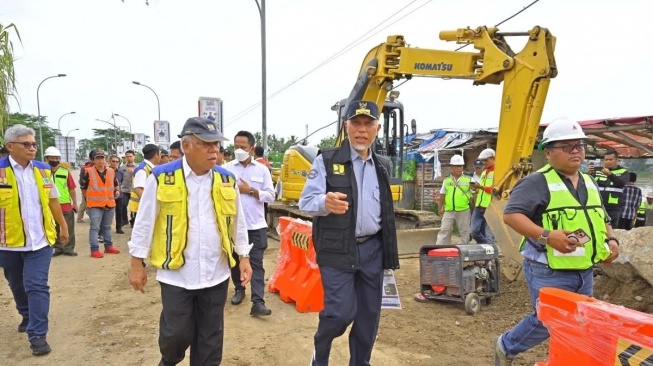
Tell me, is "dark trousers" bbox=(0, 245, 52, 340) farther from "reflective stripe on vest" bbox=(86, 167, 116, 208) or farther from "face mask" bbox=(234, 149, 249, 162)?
"reflective stripe on vest" bbox=(86, 167, 116, 208)

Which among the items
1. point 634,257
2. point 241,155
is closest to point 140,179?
point 241,155

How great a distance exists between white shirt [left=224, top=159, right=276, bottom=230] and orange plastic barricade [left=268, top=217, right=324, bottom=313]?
0.50 m

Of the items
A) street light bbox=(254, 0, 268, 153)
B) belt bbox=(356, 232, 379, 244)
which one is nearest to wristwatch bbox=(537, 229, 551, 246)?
belt bbox=(356, 232, 379, 244)

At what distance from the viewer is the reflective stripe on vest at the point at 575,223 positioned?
2.85m

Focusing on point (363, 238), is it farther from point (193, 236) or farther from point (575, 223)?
point (575, 223)

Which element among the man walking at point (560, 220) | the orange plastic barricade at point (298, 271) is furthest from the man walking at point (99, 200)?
the man walking at point (560, 220)

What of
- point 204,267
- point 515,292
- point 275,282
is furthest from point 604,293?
point 204,267

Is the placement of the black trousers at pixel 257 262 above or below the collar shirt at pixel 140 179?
below

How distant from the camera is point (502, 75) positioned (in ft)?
21.1

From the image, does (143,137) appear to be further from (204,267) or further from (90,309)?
(204,267)

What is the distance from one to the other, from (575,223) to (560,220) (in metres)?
0.09

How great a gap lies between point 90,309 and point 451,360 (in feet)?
13.5

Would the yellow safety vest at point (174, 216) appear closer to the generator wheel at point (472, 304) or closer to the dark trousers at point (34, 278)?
the dark trousers at point (34, 278)

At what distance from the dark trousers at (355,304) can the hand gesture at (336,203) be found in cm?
43
